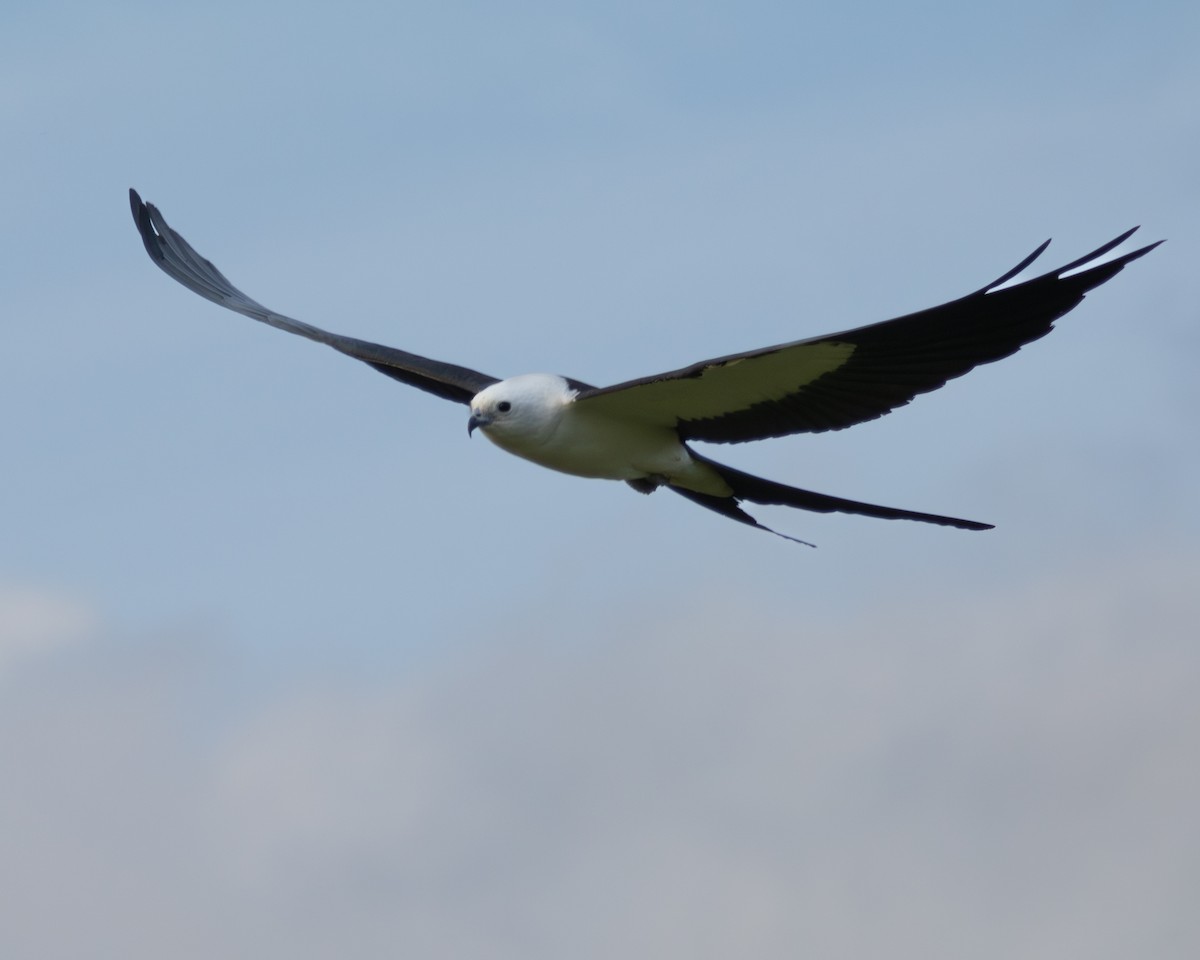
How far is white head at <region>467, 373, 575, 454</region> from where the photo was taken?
973cm

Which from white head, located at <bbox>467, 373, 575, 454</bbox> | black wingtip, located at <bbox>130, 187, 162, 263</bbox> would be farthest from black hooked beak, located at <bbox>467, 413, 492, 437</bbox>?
black wingtip, located at <bbox>130, 187, 162, 263</bbox>

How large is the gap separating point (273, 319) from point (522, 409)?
2769mm

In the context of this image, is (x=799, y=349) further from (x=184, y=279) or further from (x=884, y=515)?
(x=184, y=279)

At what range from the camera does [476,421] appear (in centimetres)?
986

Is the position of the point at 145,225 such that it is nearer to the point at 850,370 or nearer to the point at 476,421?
the point at 476,421

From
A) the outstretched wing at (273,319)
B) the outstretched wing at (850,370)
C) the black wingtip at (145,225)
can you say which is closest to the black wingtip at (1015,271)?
the outstretched wing at (850,370)

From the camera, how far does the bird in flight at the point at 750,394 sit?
843 cm

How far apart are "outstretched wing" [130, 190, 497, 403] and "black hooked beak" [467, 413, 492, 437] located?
0.91m

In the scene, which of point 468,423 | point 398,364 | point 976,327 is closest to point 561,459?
point 468,423

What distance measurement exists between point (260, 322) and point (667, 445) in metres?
3.18

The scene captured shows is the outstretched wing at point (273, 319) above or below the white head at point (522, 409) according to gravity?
above

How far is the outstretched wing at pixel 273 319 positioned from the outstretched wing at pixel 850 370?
5.38 feet

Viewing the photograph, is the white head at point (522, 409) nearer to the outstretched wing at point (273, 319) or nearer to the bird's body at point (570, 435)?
the bird's body at point (570, 435)

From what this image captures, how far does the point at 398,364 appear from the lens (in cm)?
1109
